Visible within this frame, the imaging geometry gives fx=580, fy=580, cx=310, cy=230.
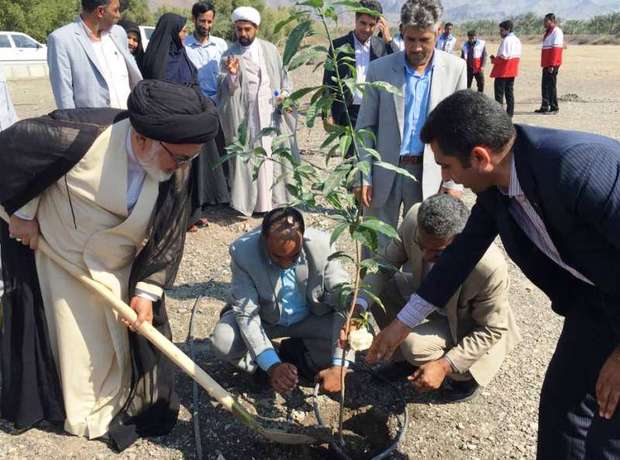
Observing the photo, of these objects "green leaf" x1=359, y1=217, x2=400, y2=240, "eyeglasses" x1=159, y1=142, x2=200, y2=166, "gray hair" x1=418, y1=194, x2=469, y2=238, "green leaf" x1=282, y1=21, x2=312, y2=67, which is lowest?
"gray hair" x1=418, y1=194, x2=469, y2=238

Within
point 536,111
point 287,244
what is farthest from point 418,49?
point 536,111

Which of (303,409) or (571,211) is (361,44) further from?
(571,211)

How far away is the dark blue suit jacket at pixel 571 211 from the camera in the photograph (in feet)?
4.64

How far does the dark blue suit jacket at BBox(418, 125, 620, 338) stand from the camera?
141cm

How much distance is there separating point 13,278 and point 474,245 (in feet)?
6.34

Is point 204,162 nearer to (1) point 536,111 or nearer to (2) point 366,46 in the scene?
(2) point 366,46

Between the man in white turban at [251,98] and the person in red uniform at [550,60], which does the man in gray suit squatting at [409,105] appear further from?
the person in red uniform at [550,60]

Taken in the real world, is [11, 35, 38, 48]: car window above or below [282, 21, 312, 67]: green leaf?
below

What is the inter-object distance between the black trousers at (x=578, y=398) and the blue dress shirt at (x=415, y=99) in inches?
59.2

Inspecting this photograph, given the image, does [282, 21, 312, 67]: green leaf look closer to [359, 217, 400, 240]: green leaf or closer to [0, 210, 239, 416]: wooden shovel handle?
[359, 217, 400, 240]: green leaf

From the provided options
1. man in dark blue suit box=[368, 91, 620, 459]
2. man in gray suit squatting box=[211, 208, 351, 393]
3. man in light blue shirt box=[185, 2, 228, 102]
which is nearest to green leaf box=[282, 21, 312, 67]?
man in dark blue suit box=[368, 91, 620, 459]

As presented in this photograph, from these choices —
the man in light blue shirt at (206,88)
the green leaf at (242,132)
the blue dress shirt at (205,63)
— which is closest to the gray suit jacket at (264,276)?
the green leaf at (242,132)

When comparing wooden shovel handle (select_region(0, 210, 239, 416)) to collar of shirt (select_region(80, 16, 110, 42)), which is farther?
collar of shirt (select_region(80, 16, 110, 42))

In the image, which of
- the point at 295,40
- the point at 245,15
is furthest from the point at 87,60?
the point at 295,40
